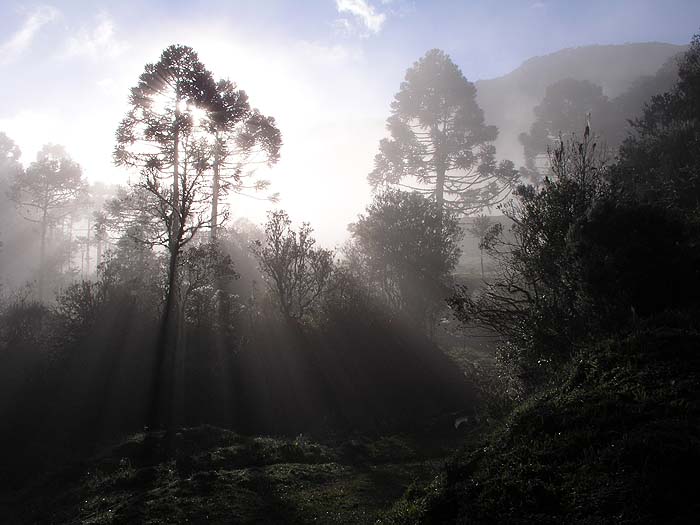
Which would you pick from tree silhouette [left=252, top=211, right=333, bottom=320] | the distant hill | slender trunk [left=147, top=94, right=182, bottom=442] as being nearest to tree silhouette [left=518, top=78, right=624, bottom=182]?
tree silhouette [left=252, top=211, right=333, bottom=320]

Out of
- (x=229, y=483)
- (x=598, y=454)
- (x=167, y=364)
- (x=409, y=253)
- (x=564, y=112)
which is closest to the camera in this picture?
(x=598, y=454)

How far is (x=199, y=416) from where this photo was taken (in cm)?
1653

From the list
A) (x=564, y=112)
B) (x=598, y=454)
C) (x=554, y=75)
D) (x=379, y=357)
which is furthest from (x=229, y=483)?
(x=554, y=75)

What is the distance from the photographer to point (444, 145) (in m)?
38.9

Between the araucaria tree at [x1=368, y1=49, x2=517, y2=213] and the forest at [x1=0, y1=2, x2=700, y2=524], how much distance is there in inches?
14.7

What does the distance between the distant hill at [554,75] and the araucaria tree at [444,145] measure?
278 feet

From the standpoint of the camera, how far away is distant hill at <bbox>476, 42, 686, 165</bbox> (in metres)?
125

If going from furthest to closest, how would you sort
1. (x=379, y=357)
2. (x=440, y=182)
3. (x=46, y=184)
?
(x=46, y=184)
(x=440, y=182)
(x=379, y=357)

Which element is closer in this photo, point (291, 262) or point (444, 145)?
point (291, 262)

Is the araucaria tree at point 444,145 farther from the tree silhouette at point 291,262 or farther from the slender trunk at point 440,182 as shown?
the tree silhouette at point 291,262

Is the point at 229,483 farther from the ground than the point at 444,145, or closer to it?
closer to it

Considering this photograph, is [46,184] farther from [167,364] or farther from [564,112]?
[564,112]

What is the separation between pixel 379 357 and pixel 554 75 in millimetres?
151483

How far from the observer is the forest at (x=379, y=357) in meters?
6.27
